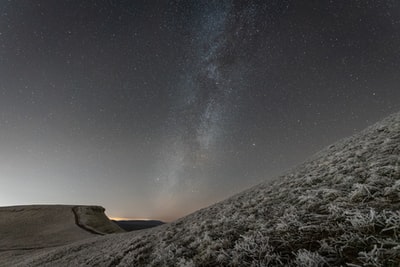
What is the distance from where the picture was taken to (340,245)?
3.86 m

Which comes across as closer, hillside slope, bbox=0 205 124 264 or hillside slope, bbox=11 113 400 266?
hillside slope, bbox=11 113 400 266

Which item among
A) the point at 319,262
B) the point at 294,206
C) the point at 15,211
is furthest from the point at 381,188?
the point at 15,211

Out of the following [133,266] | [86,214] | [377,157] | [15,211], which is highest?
[15,211]

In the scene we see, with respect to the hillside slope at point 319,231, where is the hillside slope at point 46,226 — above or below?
above

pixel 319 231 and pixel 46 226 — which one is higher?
pixel 46 226

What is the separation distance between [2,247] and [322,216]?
44954 mm

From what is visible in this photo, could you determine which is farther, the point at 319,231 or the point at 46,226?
the point at 46,226

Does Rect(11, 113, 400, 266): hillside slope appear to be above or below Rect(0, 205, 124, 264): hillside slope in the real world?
below

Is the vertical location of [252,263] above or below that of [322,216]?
below

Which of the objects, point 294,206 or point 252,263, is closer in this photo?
point 252,263

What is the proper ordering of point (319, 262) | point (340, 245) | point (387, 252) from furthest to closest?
point (340, 245), point (319, 262), point (387, 252)

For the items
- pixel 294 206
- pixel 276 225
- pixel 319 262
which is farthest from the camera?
pixel 294 206

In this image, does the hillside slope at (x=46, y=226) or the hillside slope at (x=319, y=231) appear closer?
the hillside slope at (x=319, y=231)

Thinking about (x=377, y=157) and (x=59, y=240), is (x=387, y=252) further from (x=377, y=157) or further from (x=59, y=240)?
(x=59, y=240)
